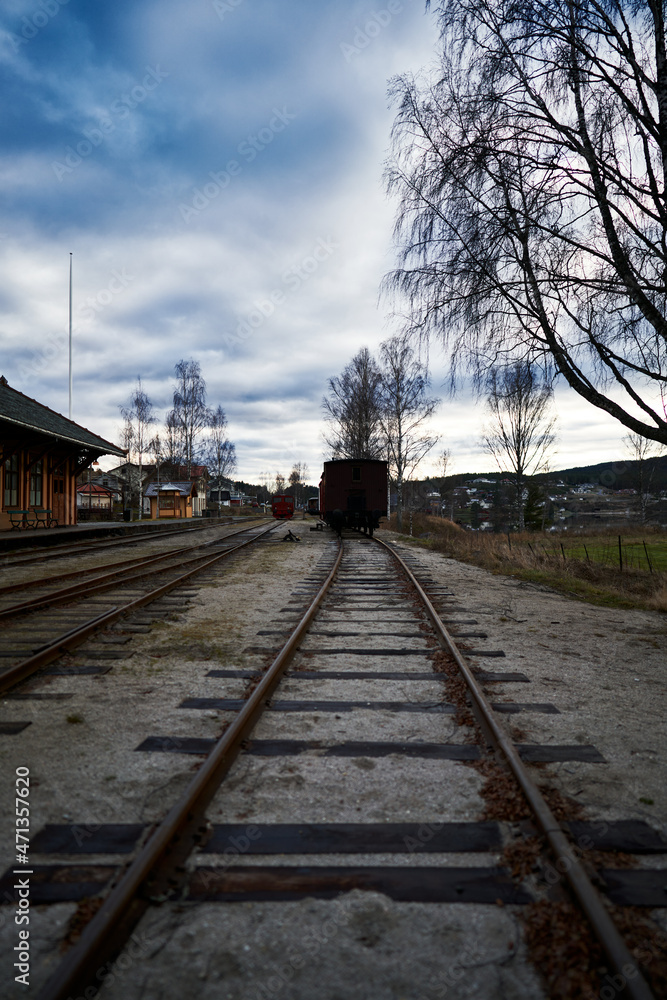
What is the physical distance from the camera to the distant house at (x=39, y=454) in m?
19.6

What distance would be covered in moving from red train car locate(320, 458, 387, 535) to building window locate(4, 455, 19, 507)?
11595 mm

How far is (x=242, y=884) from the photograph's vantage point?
2.23 m

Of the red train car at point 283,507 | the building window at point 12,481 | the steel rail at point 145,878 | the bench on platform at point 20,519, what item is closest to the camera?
the steel rail at point 145,878

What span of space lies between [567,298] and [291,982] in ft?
27.2

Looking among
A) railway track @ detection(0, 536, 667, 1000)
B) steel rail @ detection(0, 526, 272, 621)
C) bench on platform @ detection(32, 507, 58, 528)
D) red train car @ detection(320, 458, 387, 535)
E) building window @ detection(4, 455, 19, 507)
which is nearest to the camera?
railway track @ detection(0, 536, 667, 1000)

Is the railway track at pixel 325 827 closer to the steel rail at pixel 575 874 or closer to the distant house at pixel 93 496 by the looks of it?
the steel rail at pixel 575 874

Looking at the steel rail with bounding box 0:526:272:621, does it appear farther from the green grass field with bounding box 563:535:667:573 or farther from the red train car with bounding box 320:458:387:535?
the green grass field with bounding box 563:535:667:573

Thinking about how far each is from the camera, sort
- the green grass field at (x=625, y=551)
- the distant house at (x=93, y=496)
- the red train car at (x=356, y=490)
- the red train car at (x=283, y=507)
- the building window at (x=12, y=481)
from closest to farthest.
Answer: the green grass field at (x=625, y=551), the building window at (x=12, y=481), the red train car at (x=356, y=490), the red train car at (x=283, y=507), the distant house at (x=93, y=496)

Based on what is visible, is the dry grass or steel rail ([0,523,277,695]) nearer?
steel rail ([0,523,277,695])

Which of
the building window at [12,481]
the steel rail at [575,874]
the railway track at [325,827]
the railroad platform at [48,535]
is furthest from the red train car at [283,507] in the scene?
the steel rail at [575,874]

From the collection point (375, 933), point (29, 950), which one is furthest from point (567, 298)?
point (29, 950)

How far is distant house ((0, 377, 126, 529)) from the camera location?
1961 centimetres

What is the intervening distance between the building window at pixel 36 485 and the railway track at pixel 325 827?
70.6 ft

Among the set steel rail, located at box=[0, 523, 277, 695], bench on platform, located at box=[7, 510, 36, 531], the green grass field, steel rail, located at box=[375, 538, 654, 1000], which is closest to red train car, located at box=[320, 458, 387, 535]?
the green grass field
